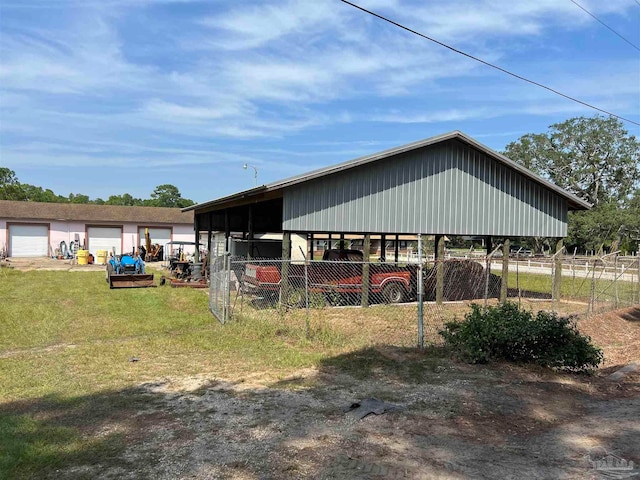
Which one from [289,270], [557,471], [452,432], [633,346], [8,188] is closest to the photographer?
[557,471]

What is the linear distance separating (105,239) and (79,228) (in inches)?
77.5

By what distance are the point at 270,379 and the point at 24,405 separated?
295 cm

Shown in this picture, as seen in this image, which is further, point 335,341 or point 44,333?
point 44,333

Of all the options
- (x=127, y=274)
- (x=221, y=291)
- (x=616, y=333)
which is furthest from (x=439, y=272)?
(x=127, y=274)

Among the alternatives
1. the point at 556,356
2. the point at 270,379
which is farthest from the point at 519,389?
the point at 270,379

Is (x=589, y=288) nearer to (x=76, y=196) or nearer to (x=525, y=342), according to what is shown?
(x=525, y=342)

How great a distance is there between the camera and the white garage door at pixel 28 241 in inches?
1375

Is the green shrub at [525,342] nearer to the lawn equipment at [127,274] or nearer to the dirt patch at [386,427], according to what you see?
the dirt patch at [386,427]

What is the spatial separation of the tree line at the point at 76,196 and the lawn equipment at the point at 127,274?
61.3 meters

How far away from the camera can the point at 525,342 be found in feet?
24.5

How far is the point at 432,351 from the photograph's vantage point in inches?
319

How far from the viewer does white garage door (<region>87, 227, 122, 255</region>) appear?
36.7m

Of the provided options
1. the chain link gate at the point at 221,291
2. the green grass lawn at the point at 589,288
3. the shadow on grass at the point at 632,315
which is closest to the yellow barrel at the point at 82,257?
the chain link gate at the point at 221,291

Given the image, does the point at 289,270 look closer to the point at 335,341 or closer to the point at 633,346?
the point at 335,341
